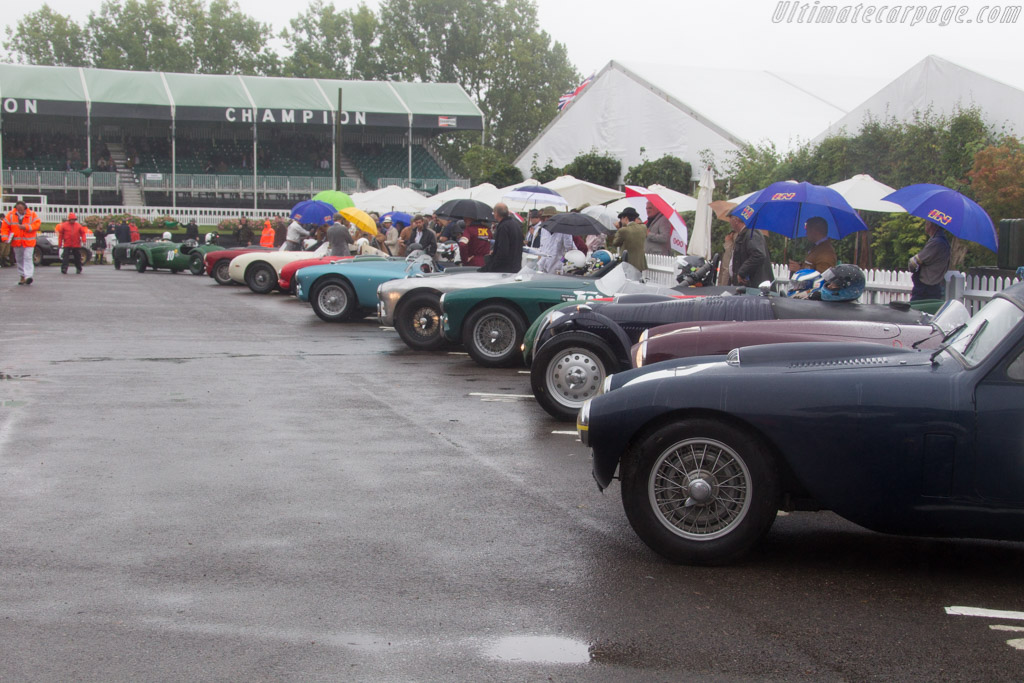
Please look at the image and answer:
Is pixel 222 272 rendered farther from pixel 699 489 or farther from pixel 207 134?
pixel 207 134

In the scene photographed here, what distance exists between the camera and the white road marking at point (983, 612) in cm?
449

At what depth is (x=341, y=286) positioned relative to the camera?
671 inches

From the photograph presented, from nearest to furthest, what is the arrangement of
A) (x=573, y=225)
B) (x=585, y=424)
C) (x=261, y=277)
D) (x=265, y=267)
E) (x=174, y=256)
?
(x=585, y=424)
(x=573, y=225)
(x=261, y=277)
(x=265, y=267)
(x=174, y=256)

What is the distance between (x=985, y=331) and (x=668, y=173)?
94.1ft

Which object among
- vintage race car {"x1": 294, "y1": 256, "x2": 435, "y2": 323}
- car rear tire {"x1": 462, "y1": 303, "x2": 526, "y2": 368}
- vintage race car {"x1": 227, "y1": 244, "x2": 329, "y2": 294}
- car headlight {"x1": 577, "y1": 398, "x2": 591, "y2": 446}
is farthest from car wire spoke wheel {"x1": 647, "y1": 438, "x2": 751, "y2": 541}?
vintage race car {"x1": 227, "y1": 244, "x2": 329, "y2": 294}

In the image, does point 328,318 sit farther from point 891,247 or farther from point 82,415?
point 891,247

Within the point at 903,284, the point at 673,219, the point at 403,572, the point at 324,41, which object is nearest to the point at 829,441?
the point at 403,572

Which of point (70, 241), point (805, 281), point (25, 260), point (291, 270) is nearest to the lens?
point (805, 281)

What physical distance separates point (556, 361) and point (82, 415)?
3862 millimetres

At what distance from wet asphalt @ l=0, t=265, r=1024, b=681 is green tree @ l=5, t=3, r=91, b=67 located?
87.4 meters

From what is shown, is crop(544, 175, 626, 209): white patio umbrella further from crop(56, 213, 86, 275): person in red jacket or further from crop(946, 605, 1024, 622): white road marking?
crop(946, 605, 1024, 622): white road marking

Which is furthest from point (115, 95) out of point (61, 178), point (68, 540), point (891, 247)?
point (68, 540)

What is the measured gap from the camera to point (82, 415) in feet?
28.8

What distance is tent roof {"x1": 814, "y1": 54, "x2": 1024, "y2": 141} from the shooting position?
19.8m
